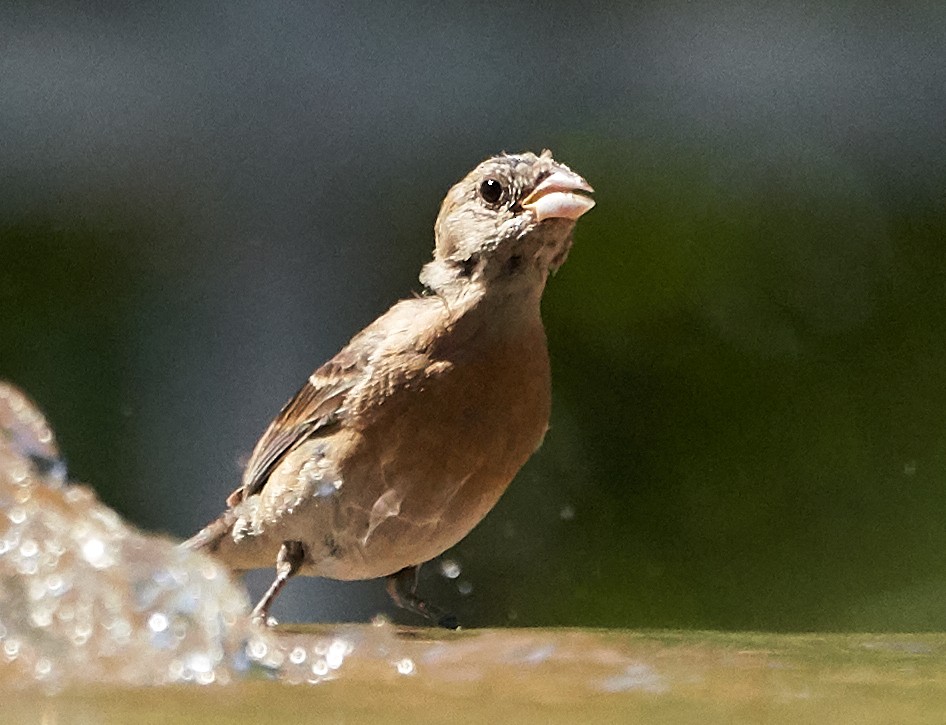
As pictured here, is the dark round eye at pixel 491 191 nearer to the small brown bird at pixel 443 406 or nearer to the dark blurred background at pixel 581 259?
the small brown bird at pixel 443 406

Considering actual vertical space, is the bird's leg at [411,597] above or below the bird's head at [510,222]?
below

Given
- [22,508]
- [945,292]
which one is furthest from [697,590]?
[22,508]

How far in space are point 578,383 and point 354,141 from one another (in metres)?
0.59

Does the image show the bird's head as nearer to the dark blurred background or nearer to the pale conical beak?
the pale conical beak

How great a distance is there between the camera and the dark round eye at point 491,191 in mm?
1170

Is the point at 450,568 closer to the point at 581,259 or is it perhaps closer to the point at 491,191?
the point at 581,259

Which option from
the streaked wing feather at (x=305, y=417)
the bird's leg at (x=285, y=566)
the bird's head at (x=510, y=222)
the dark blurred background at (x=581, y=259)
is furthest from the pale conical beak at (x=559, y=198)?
the dark blurred background at (x=581, y=259)

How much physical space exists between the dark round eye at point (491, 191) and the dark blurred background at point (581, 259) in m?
0.55

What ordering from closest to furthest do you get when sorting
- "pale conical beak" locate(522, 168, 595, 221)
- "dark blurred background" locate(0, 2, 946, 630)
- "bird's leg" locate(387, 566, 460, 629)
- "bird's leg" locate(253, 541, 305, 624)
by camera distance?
"pale conical beak" locate(522, 168, 595, 221), "bird's leg" locate(253, 541, 305, 624), "bird's leg" locate(387, 566, 460, 629), "dark blurred background" locate(0, 2, 946, 630)

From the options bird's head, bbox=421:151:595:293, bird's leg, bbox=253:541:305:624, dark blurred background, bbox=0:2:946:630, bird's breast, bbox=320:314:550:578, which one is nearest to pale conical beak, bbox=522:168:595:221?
bird's head, bbox=421:151:595:293

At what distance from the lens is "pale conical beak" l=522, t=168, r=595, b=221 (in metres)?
1.10

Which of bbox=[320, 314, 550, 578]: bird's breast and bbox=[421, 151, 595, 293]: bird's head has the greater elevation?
bbox=[421, 151, 595, 293]: bird's head

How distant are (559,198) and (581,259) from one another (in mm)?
770

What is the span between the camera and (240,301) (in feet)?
6.37
